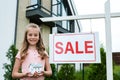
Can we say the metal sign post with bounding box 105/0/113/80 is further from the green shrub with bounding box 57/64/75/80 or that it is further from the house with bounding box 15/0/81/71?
the house with bounding box 15/0/81/71

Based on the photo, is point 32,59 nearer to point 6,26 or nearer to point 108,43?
point 108,43

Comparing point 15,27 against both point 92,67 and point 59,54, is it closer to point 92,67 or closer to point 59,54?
point 92,67

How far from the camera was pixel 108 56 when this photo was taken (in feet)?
9.50

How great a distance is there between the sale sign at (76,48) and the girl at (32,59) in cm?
78

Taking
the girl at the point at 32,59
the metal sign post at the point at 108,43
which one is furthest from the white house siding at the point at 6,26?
the girl at the point at 32,59

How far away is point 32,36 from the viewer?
218 cm

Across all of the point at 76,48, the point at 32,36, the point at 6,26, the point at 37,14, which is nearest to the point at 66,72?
the point at 6,26

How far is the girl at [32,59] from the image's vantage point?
2.08 m

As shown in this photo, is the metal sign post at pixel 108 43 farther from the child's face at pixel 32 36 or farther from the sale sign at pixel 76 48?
the child's face at pixel 32 36

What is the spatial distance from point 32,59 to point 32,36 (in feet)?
0.62

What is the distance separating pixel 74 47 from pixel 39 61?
35.2 inches

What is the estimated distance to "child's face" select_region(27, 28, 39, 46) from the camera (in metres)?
2.18

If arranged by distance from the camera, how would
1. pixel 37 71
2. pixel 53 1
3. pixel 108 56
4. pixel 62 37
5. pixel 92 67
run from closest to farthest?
pixel 37 71 → pixel 108 56 → pixel 62 37 → pixel 92 67 → pixel 53 1

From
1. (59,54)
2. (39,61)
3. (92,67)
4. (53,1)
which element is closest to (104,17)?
(59,54)
